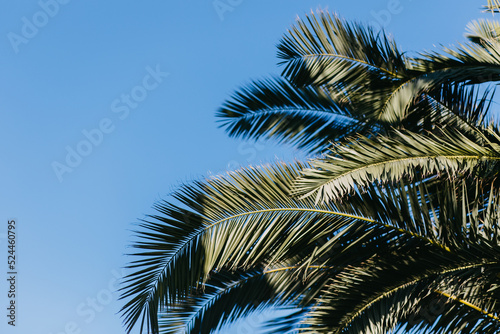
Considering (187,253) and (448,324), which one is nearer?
(448,324)

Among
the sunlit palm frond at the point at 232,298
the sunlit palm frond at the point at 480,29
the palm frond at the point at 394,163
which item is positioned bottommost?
the sunlit palm frond at the point at 232,298

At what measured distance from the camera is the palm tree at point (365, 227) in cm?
369

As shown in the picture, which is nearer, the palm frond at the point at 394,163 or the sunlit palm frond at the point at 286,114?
the palm frond at the point at 394,163

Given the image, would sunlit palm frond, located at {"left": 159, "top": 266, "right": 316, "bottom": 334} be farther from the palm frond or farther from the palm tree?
the palm frond

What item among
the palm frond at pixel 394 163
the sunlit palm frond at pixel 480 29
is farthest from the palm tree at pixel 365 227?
the sunlit palm frond at pixel 480 29

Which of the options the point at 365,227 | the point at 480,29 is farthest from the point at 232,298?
the point at 480,29

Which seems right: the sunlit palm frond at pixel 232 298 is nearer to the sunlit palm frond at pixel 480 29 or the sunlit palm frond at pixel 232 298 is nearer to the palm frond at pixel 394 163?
the palm frond at pixel 394 163

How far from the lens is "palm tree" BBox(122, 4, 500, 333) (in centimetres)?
369

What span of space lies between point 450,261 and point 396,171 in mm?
750

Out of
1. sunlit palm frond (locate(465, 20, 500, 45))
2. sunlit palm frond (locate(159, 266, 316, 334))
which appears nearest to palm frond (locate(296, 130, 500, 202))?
sunlit palm frond (locate(159, 266, 316, 334))

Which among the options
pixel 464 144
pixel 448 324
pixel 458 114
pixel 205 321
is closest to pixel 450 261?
pixel 448 324

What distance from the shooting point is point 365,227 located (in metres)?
4.23

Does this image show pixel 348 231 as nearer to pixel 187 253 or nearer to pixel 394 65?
pixel 187 253

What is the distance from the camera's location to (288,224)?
14.1ft
